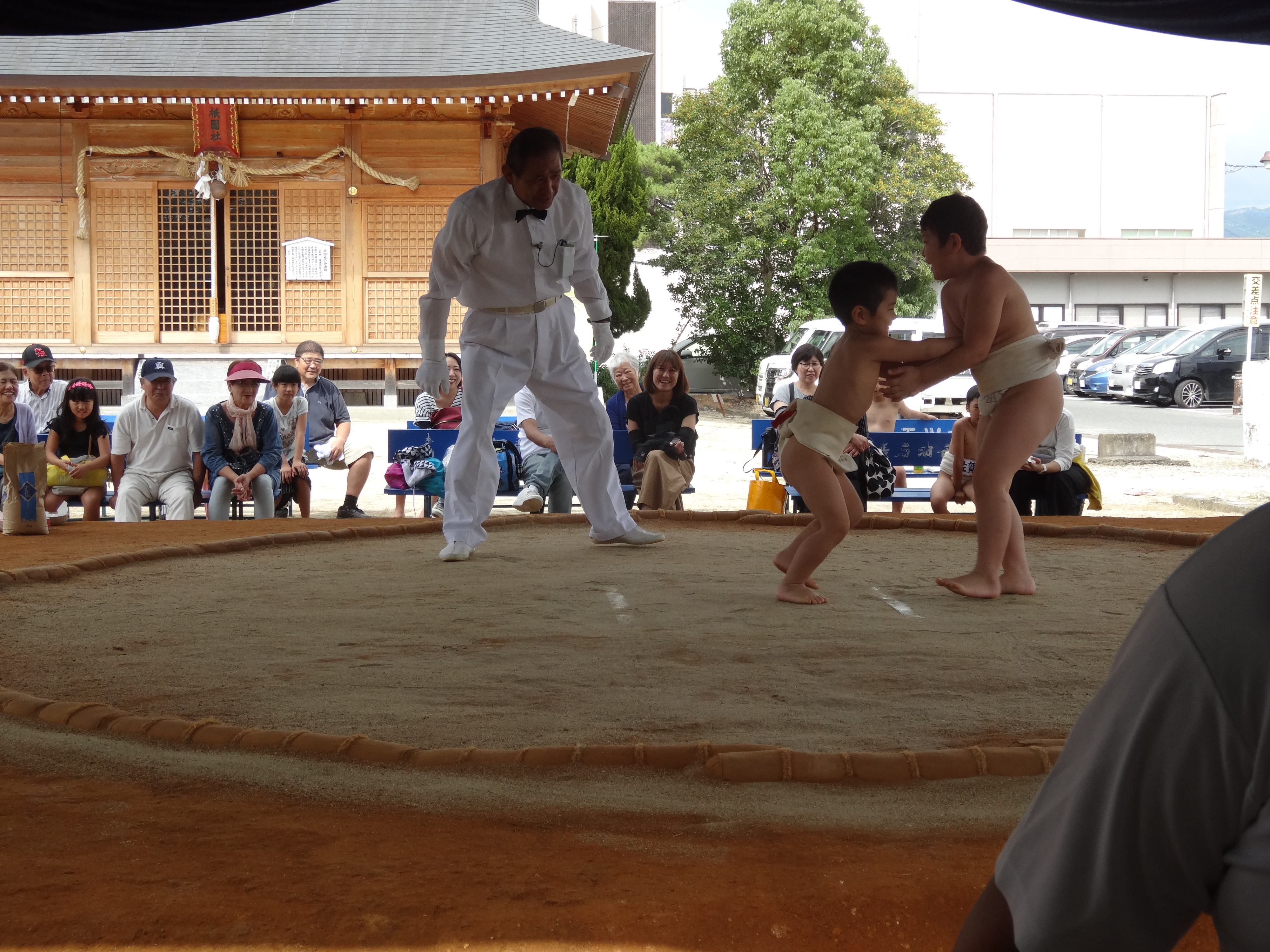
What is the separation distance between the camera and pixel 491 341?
11.2 feet

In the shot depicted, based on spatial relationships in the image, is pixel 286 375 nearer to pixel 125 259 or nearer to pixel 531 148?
pixel 531 148

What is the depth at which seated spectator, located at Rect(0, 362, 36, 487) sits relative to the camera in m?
4.71

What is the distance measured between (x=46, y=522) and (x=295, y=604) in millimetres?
1835

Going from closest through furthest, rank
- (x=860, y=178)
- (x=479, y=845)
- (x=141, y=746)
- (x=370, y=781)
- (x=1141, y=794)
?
(x=1141, y=794), (x=479, y=845), (x=370, y=781), (x=141, y=746), (x=860, y=178)

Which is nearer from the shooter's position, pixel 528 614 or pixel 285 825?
pixel 285 825

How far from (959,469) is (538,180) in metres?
2.39

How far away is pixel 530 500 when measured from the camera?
4.86 metres

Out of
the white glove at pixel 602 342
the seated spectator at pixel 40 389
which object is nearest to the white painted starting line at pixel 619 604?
the white glove at pixel 602 342

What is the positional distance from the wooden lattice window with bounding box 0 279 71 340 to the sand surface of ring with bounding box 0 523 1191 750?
8286mm

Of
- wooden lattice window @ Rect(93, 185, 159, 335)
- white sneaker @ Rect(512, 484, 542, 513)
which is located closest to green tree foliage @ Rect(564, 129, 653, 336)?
wooden lattice window @ Rect(93, 185, 159, 335)

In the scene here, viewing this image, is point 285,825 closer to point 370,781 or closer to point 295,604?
point 370,781

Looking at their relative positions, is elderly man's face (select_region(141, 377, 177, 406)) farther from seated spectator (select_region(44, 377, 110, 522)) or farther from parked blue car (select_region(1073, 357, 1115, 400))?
parked blue car (select_region(1073, 357, 1115, 400))

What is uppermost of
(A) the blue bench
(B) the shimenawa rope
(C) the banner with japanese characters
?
(C) the banner with japanese characters

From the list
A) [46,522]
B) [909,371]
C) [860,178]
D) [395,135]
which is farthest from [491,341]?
[860,178]
